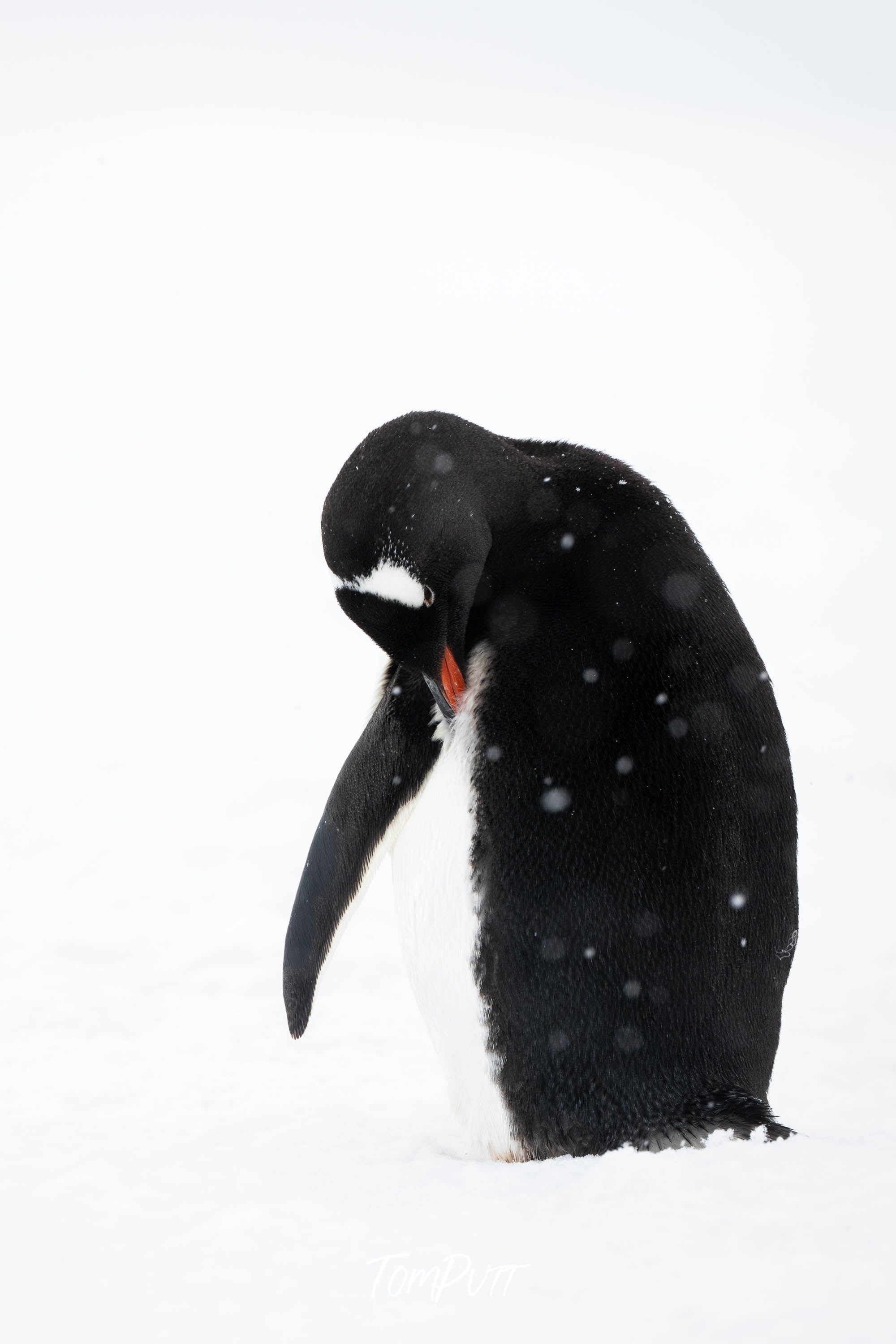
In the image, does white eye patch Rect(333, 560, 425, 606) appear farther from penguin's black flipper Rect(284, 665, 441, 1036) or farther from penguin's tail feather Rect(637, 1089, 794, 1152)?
penguin's tail feather Rect(637, 1089, 794, 1152)

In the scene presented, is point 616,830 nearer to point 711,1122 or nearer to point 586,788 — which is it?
point 586,788

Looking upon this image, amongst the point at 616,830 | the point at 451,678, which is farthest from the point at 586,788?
the point at 451,678

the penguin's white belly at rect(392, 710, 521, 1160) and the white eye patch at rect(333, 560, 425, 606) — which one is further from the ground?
the white eye patch at rect(333, 560, 425, 606)

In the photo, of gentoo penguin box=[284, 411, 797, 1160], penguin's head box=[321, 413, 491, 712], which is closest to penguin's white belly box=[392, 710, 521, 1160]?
gentoo penguin box=[284, 411, 797, 1160]

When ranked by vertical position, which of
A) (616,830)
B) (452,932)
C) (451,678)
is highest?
(451,678)

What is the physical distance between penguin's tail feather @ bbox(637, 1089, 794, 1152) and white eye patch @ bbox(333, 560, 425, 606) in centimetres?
76

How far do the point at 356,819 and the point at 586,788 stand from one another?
0.40 m

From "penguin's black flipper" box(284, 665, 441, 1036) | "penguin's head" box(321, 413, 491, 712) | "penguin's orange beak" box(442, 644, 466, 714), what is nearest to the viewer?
"penguin's head" box(321, 413, 491, 712)

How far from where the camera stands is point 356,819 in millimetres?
1792

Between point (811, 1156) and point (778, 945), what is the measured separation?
371mm

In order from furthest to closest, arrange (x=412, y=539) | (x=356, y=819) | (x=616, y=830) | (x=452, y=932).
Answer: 1. (x=356, y=819)
2. (x=452, y=932)
3. (x=616, y=830)
4. (x=412, y=539)

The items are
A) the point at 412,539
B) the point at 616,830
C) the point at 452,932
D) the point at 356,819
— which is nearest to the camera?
the point at 412,539

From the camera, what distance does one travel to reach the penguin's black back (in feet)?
5.15

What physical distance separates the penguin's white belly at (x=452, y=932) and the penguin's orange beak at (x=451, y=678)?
4cm
